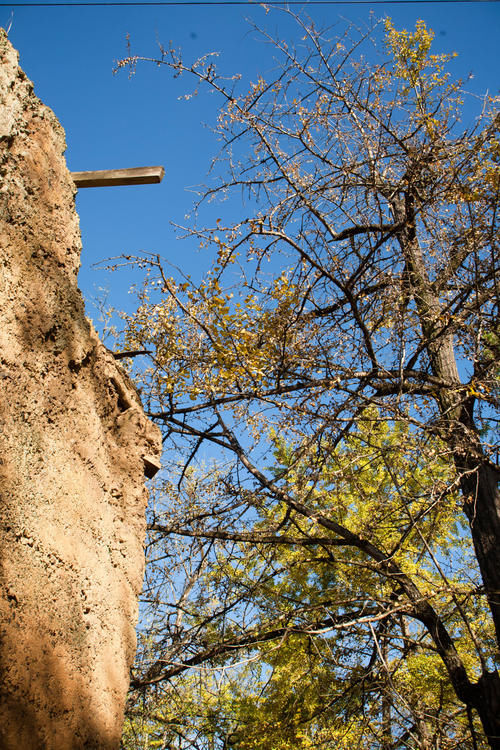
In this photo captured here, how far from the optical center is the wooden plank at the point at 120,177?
378cm

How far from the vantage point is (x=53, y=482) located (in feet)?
7.91

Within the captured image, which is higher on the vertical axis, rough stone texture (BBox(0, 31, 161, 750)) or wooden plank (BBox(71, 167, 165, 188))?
wooden plank (BBox(71, 167, 165, 188))

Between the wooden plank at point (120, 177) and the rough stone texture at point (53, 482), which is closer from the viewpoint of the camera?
the rough stone texture at point (53, 482)

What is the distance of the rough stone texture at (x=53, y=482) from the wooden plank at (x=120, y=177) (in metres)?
0.75

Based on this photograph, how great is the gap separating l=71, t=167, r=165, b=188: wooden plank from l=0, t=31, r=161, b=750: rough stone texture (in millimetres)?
754

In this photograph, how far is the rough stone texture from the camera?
2119mm

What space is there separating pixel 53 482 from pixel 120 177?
2.25 meters

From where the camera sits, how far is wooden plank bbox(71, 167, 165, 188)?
378 cm

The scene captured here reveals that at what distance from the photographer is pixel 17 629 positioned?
81.0 inches

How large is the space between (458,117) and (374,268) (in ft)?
6.86

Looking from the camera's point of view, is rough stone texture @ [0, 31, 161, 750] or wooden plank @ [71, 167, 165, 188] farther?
wooden plank @ [71, 167, 165, 188]

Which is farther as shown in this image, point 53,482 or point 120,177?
point 120,177

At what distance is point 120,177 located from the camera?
385cm

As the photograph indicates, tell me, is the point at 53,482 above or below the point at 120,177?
below
